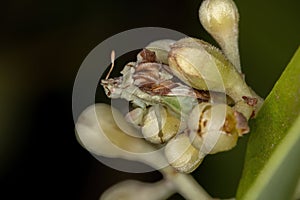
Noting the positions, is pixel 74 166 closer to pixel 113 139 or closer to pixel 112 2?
pixel 112 2

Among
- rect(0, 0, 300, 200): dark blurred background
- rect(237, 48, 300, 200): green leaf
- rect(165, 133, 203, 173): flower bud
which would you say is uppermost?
rect(237, 48, 300, 200): green leaf


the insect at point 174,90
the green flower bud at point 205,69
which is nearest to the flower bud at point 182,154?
the insect at point 174,90

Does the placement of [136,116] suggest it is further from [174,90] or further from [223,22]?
[223,22]

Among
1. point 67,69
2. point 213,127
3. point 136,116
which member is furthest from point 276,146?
point 67,69

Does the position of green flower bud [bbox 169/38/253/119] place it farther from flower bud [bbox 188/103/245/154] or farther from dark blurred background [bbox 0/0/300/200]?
dark blurred background [bbox 0/0/300/200]

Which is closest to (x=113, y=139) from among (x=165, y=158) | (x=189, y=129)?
(x=165, y=158)

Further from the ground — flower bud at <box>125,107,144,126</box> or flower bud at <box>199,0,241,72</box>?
flower bud at <box>199,0,241,72</box>

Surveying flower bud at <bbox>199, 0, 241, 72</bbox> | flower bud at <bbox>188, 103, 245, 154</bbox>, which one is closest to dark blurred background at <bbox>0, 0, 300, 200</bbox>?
flower bud at <bbox>199, 0, 241, 72</bbox>
